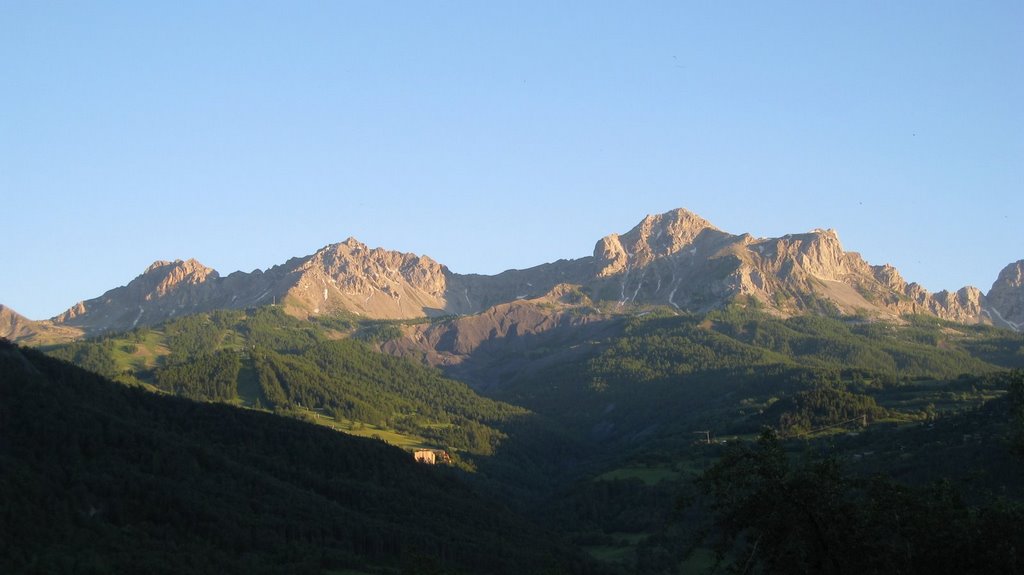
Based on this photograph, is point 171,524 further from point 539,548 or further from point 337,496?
point 539,548

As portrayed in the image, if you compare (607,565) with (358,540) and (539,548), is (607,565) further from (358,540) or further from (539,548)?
(358,540)

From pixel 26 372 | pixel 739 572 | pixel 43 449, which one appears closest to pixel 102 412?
pixel 26 372

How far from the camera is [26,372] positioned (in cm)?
13488

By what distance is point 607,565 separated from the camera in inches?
6324

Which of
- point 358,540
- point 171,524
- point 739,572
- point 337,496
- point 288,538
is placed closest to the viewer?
point 739,572

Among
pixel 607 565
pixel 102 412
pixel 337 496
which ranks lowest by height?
pixel 607 565

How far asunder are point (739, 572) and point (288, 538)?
274 ft

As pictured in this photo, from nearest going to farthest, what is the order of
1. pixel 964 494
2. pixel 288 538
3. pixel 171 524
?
pixel 964 494, pixel 171 524, pixel 288 538

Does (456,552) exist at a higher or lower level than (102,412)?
lower

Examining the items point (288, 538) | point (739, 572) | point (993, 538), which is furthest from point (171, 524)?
point (993, 538)

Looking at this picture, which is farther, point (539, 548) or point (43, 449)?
point (539, 548)

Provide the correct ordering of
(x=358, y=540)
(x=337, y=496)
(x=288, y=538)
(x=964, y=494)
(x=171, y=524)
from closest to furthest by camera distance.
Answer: (x=964, y=494), (x=171, y=524), (x=288, y=538), (x=358, y=540), (x=337, y=496)

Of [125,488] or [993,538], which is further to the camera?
[125,488]

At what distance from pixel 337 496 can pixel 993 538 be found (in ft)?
367
